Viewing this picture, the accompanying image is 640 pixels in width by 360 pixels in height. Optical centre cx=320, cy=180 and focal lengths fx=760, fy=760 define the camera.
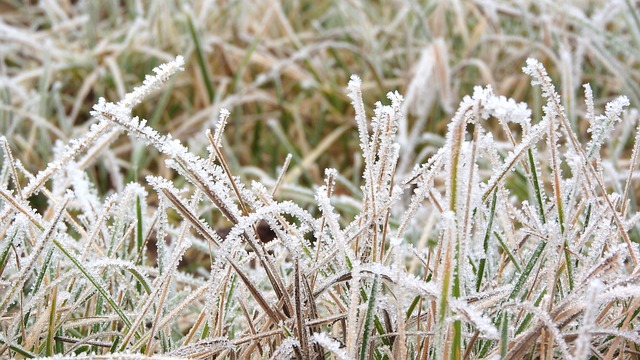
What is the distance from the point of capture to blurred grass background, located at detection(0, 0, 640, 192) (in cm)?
226

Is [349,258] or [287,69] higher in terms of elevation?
[287,69]

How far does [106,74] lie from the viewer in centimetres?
243

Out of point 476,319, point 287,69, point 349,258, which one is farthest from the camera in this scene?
point 287,69

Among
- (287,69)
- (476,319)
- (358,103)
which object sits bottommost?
(476,319)

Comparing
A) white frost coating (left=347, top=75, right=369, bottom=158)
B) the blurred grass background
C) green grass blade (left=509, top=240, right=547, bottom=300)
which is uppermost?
the blurred grass background

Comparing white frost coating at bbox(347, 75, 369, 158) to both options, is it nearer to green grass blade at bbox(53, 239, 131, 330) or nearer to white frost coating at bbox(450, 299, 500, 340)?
white frost coating at bbox(450, 299, 500, 340)

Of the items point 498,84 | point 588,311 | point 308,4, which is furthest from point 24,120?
point 588,311

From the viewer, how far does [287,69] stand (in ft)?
8.34

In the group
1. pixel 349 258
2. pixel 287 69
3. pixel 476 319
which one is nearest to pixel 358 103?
pixel 349 258

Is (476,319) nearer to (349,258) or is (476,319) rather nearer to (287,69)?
(349,258)

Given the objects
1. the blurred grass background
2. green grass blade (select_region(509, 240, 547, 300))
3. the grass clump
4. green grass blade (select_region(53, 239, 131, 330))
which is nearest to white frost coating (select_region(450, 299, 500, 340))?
the grass clump

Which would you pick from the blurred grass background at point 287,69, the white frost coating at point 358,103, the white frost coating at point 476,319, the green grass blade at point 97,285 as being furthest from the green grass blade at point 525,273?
the blurred grass background at point 287,69

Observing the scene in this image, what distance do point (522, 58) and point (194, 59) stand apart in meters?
1.11

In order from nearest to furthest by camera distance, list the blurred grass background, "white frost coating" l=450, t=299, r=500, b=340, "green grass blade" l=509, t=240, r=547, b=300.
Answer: "white frost coating" l=450, t=299, r=500, b=340 → "green grass blade" l=509, t=240, r=547, b=300 → the blurred grass background
